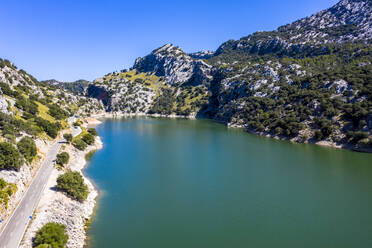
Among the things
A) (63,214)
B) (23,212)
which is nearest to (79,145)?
(23,212)

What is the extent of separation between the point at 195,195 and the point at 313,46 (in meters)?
212

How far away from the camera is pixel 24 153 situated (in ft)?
135

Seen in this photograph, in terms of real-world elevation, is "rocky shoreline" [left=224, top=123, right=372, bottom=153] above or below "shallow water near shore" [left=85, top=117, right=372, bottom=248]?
above

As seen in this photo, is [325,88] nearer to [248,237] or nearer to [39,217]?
[248,237]

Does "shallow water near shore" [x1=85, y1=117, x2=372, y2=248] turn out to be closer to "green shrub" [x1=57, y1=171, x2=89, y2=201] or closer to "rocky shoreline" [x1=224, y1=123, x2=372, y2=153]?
"green shrub" [x1=57, y1=171, x2=89, y2=201]

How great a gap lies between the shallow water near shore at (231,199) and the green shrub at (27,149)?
1345cm

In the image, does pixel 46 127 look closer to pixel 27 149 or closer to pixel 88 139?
pixel 88 139

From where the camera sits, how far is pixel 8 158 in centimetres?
3344

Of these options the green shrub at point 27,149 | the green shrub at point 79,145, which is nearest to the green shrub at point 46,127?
the green shrub at point 79,145

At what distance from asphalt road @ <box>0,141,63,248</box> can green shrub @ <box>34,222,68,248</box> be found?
87.5 inches

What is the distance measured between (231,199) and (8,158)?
126 ft

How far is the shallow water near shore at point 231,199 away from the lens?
92.7ft

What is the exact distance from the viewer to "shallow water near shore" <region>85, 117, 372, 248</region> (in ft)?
92.7

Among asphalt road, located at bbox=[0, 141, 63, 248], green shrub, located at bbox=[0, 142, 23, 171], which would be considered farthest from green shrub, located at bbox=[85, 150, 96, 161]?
green shrub, located at bbox=[0, 142, 23, 171]
